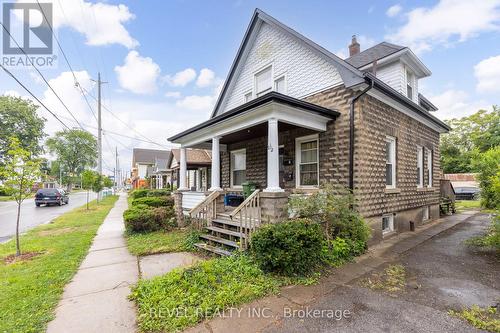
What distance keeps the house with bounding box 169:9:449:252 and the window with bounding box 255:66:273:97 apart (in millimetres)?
Result: 44

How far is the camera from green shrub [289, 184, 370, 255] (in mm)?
5494

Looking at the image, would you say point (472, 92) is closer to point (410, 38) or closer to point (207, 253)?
point (410, 38)

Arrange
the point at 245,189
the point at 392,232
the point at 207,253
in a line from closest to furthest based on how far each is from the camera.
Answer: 1. the point at 207,253
2. the point at 392,232
3. the point at 245,189

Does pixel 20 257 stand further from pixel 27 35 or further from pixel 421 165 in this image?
pixel 421 165

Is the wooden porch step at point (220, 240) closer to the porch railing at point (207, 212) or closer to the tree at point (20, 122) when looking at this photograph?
the porch railing at point (207, 212)

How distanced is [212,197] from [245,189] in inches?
75.2

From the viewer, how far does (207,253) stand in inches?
235

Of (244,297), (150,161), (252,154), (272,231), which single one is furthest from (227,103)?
(150,161)

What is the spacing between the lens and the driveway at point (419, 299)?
300 centimetres

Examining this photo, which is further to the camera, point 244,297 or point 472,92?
point 472,92

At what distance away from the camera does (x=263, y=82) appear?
32.7 feet

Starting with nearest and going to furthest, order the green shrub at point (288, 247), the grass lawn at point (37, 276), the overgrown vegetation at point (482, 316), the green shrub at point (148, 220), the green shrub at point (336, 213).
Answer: the overgrown vegetation at point (482, 316)
the grass lawn at point (37, 276)
the green shrub at point (288, 247)
the green shrub at point (336, 213)
the green shrub at point (148, 220)

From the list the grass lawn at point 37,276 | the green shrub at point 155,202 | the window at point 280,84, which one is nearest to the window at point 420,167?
the window at point 280,84

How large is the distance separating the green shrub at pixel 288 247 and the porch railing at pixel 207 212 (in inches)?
105
